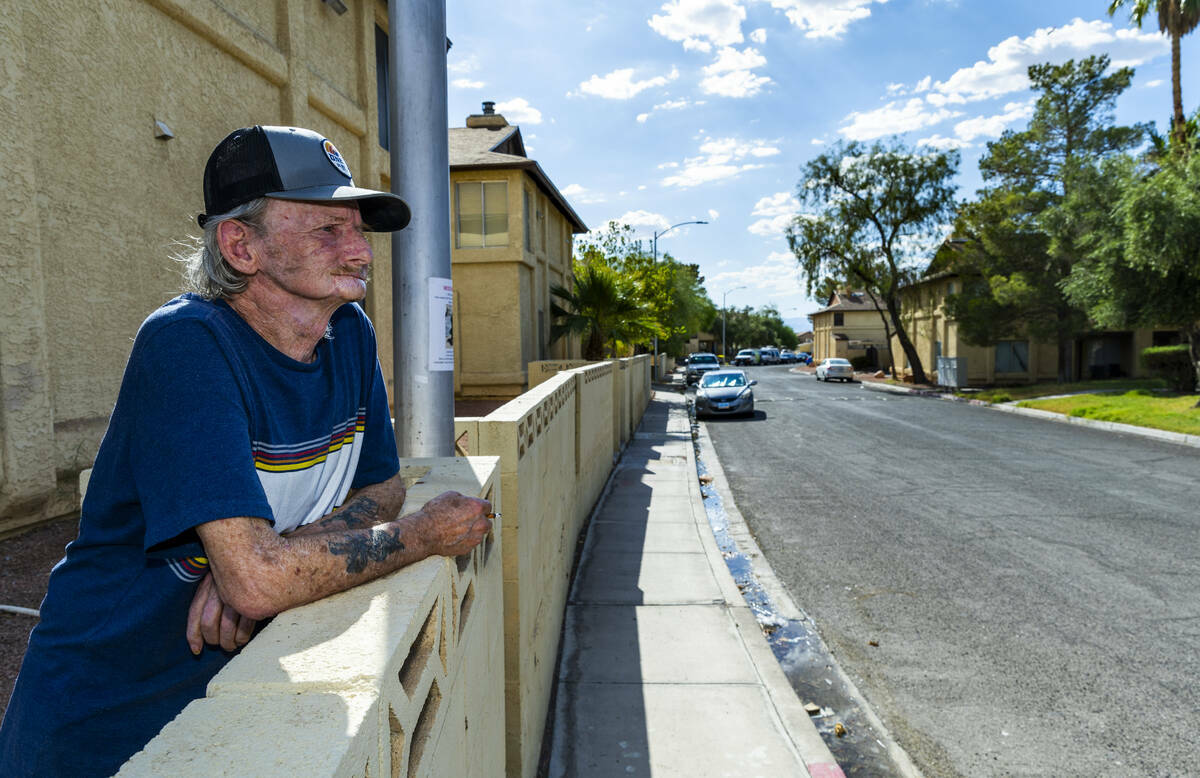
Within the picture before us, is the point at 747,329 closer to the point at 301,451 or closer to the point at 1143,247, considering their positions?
the point at 1143,247

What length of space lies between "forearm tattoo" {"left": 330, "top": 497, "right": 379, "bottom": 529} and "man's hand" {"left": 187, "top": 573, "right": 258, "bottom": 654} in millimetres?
341

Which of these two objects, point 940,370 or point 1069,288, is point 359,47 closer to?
point 1069,288

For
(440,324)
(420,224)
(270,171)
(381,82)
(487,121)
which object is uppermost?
(487,121)

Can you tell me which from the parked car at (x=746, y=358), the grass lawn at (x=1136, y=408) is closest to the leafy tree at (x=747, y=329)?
the parked car at (x=746, y=358)

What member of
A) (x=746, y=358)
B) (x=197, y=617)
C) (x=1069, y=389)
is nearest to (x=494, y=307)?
(x=197, y=617)

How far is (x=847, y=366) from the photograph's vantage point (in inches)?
1745

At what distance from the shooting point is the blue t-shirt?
1425 millimetres

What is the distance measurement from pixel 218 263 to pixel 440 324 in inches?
60.8

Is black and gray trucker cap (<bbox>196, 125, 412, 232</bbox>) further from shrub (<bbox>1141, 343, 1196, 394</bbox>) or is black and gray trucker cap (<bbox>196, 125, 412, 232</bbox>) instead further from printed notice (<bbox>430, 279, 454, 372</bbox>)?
shrub (<bbox>1141, 343, 1196, 394</bbox>)

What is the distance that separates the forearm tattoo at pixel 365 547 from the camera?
1.54m

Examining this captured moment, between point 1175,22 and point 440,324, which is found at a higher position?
point 1175,22

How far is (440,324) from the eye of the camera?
3.31 meters

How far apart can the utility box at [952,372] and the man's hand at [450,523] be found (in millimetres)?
36357

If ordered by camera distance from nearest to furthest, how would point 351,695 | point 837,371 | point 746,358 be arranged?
point 351,695 → point 837,371 → point 746,358
